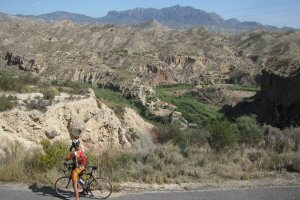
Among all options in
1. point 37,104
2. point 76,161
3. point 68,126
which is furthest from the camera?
point 68,126

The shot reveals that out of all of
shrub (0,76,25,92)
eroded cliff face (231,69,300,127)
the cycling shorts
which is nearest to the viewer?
the cycling shorts

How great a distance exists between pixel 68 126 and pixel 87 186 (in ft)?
44.0

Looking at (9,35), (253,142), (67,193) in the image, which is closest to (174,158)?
(67,193)

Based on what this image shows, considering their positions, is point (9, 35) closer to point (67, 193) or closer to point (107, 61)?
point (107, 61)

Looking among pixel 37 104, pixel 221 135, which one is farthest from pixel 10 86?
pixel 221 135

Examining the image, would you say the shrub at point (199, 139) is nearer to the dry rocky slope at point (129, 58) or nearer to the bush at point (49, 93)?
the bush at point (49, 93)

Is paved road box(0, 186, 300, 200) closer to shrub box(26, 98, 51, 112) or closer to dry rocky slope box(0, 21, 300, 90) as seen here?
shrub box(26, 98, 51, 112)

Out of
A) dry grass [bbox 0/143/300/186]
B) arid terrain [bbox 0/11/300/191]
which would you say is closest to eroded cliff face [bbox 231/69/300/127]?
arid terrain [bbox 0/11/300/191]

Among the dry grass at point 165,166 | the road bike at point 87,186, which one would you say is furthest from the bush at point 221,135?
the road bike at point 87,186

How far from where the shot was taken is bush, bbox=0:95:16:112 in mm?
18734

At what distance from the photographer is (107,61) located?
8881 centimetres

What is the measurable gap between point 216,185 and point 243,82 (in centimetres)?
7689

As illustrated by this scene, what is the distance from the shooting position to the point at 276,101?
149 feet

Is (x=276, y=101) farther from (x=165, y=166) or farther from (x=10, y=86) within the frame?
(x=165, y=166)
